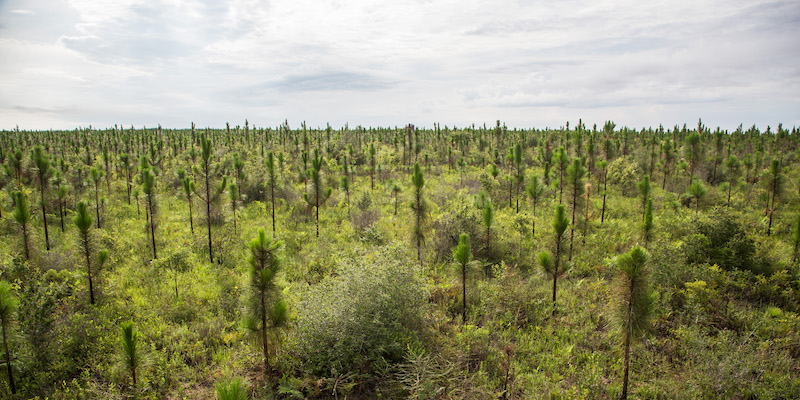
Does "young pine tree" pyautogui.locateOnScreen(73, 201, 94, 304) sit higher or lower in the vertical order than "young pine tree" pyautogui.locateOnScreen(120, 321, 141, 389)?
higher

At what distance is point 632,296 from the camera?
666cm

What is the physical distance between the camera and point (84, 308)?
10.1 meters

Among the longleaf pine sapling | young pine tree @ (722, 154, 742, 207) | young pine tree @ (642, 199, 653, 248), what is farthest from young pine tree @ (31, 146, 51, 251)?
young pine tree @ (722, 154, 742, 207)

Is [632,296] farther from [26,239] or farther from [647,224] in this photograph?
[26,239]

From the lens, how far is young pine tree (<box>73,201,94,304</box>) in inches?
365

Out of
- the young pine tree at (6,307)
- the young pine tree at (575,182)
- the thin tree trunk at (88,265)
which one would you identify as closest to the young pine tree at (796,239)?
the young pine tree at (575,182)

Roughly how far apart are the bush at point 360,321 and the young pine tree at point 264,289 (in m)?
1.18

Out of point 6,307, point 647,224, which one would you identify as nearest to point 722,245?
point 647,224

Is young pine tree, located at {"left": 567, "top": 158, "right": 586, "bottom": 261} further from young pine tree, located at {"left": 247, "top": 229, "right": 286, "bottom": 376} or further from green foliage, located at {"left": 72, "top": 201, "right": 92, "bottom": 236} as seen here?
green foliage, located at {"left": 72, "top": 201, "right": 92, "bottom": 236}

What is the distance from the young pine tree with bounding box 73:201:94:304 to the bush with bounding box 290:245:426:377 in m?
6.07

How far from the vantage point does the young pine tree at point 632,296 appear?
643 centimetres

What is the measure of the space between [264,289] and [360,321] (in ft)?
8.14

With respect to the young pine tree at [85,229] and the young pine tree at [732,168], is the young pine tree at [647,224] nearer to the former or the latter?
the young pine tree at [732,168]

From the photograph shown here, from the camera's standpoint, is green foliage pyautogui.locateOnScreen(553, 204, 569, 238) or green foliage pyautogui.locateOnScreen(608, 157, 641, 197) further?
green foliage pyautogui.locateOnScreen(608, 157, 641, 197)
